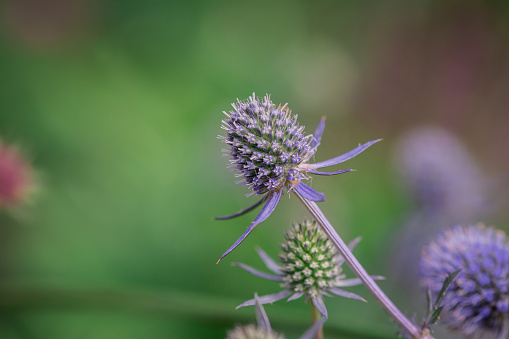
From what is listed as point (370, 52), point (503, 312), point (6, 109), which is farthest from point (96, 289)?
point (370, 52)

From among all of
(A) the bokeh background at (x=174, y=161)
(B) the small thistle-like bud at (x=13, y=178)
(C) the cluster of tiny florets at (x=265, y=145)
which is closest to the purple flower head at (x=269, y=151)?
(C) the cluster of tiny florets at (x=265, y=145)

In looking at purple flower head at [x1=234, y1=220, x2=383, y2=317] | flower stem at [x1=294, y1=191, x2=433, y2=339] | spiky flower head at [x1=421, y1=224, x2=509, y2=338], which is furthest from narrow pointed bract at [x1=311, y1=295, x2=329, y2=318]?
spiky flower head at [x1=421, y1=224, x2=509, y2=338]

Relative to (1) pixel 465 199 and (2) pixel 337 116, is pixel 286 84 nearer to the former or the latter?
(2) pixel 337 116

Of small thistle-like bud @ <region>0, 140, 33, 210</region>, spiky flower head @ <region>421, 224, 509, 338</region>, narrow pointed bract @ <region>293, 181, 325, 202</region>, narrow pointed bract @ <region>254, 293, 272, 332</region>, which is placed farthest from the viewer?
small thistle-like bud @ <region>0, 140, 33, 210</region>

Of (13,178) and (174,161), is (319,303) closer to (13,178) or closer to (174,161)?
(13,178)

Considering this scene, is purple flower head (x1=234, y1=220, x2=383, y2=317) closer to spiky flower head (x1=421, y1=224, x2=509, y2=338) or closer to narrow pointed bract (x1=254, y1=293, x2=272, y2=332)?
narrow pointed bract (x1=254, y1=293, x2=272, y2=332)

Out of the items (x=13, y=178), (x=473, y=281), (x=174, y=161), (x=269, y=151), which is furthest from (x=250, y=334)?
(x=174, y=161)
